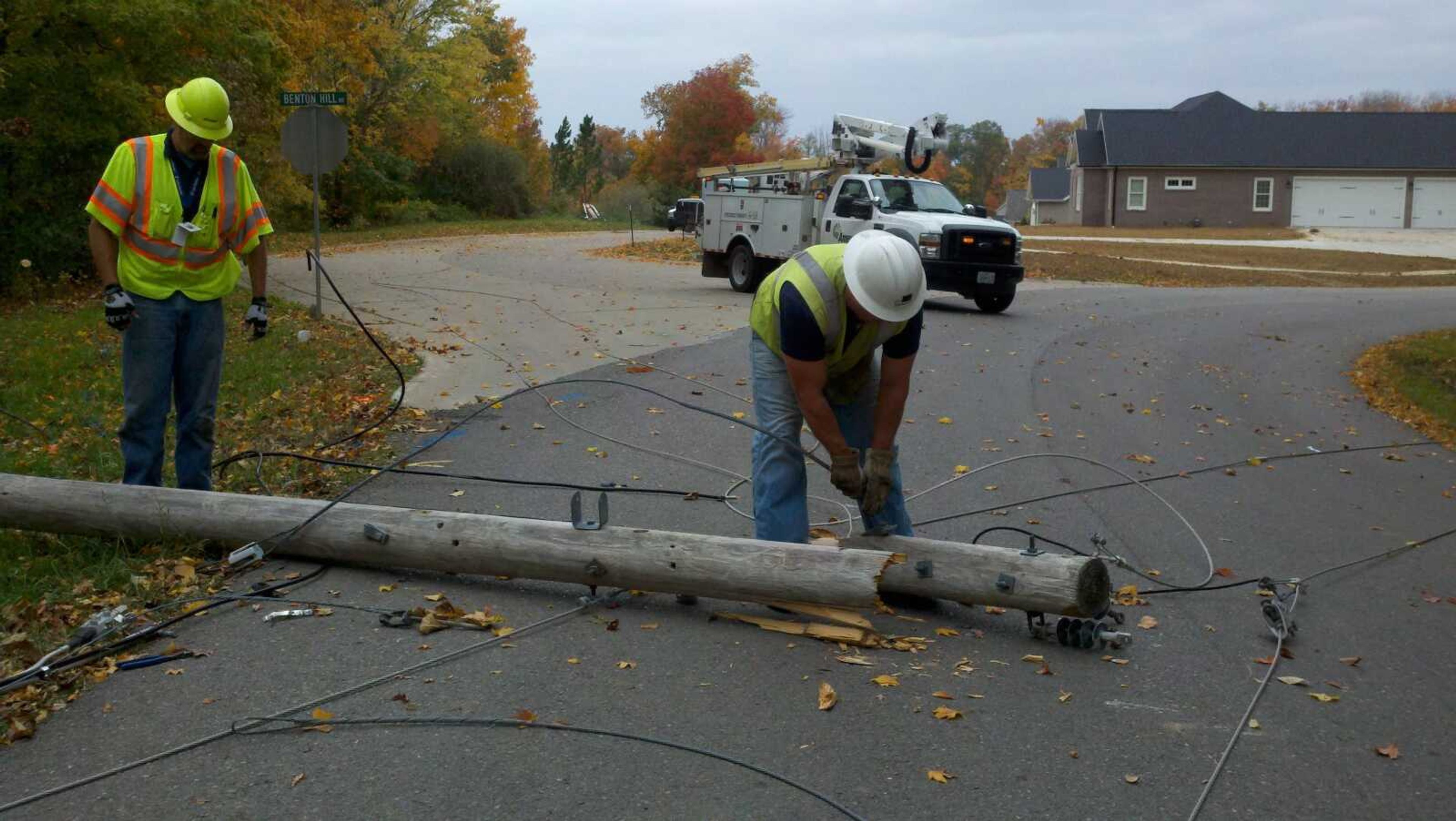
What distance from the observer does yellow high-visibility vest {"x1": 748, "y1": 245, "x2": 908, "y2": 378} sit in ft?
17.7

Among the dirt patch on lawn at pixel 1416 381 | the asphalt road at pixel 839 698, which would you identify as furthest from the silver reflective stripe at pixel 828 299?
the dirt patch on lawn at pixel 1416 381

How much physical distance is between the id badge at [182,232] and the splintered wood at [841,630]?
3479 millimetres

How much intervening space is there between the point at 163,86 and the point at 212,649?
50.9 ft

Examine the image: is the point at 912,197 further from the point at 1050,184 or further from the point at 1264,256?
the point at 1050,184

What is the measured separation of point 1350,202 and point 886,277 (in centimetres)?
6062

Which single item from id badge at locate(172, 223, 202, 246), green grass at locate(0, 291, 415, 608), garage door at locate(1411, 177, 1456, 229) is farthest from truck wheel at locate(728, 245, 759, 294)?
garage door at locate(1411, 177, 1456, 229)

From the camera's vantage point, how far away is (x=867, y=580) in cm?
525

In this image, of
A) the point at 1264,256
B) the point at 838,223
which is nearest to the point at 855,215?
the point at 838,223

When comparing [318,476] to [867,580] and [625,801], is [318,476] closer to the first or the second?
[867,580]

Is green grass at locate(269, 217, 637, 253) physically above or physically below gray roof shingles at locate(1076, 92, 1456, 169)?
below

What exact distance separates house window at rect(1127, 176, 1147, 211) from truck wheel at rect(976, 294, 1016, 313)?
43.8 meters

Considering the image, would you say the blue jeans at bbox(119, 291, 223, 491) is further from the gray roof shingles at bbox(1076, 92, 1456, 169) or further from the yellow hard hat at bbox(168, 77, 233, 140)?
the gray roof shingles at bbox(1076, 92, 1456, 169)

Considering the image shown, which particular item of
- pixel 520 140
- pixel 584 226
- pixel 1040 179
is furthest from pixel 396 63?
pixel 1040 179

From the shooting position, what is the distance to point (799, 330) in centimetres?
536
